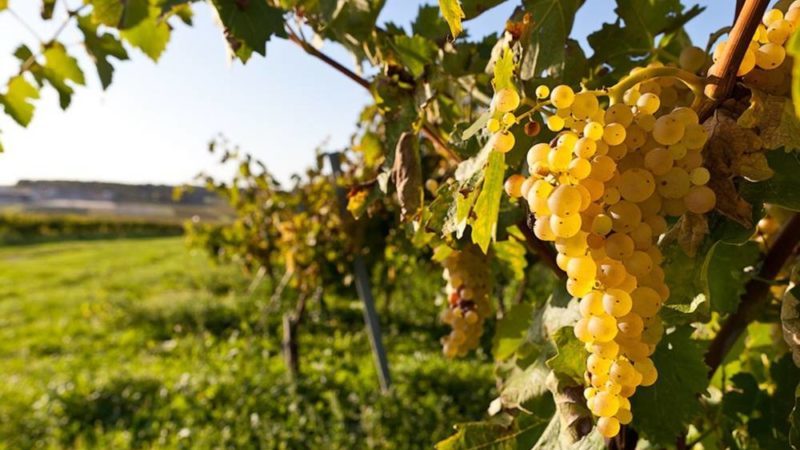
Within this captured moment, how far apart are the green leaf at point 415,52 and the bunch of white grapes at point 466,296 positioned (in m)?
0.32

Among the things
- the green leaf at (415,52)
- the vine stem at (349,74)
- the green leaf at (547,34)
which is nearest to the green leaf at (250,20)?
the vine stem at (349,74)

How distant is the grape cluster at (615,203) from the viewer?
0.52m

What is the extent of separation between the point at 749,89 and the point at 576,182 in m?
0.17

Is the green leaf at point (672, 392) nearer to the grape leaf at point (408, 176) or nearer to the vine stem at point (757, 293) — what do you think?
the vine stem at point (757, 293)

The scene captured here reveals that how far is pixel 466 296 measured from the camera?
116cm

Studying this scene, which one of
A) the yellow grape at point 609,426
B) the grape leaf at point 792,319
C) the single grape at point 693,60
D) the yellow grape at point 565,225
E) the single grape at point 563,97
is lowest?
the yellow grape at point 609,426

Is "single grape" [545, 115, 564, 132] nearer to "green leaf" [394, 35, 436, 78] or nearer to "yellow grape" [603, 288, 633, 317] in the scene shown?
"yellow grape" [603, 288, 633, 317]

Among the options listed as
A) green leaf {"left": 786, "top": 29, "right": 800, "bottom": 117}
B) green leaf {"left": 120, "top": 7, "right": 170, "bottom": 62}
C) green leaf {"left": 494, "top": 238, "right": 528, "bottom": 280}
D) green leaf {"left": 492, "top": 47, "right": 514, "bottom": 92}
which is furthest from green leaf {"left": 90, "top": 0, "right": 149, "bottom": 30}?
green leaf {"left": 786, "top": 29, "right": 800, "bottom": 117}

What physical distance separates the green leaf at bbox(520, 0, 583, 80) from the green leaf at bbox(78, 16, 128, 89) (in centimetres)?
116

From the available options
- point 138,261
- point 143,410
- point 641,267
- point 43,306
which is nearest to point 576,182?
point 641,267

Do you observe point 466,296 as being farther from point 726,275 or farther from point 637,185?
point 637,185

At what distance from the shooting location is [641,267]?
1.78ft

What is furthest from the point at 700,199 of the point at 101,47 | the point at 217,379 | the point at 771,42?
the point at 217,379

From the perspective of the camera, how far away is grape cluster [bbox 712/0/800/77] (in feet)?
1.75
